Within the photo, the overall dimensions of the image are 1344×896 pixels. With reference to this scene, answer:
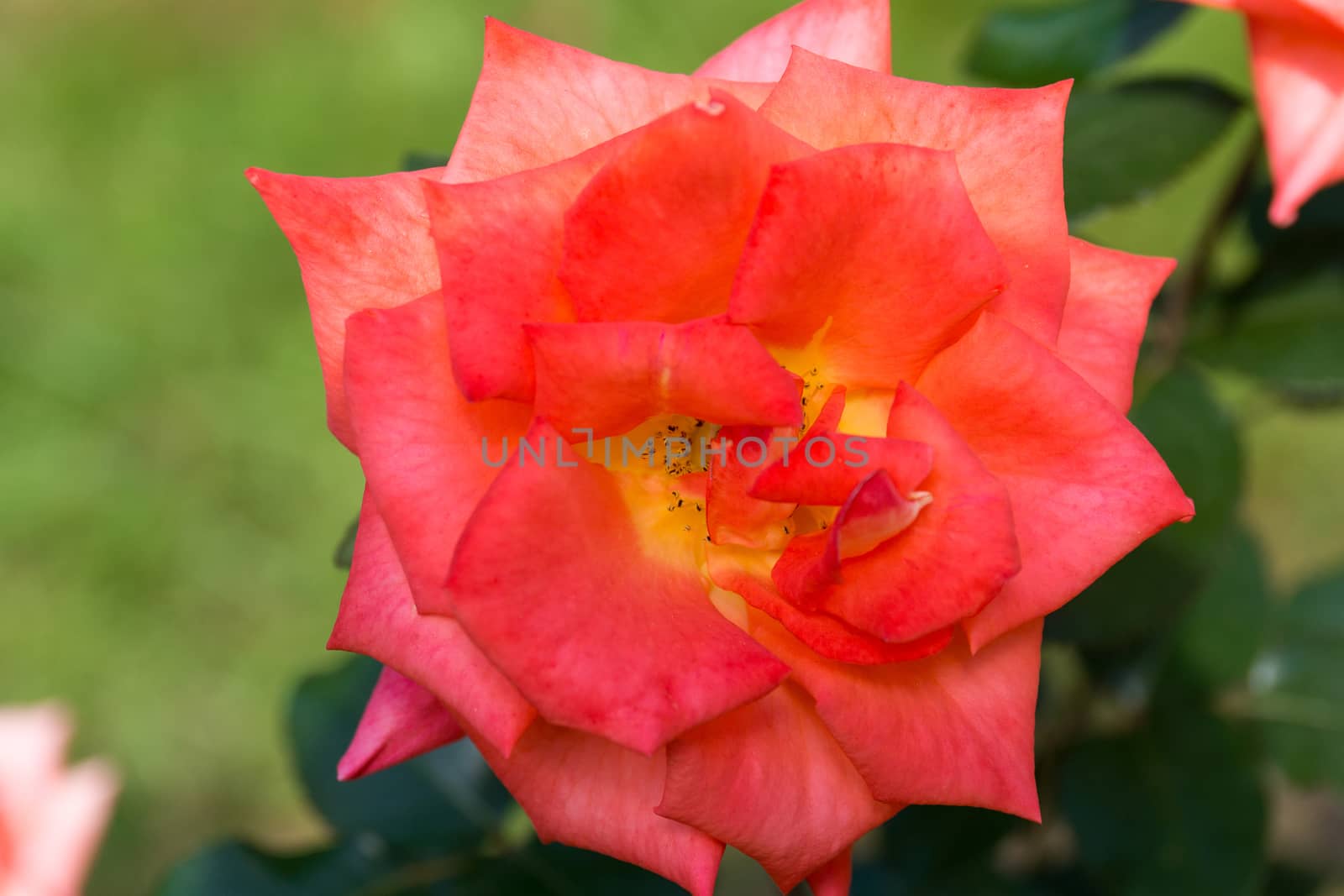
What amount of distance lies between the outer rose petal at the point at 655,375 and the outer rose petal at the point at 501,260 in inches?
0.8

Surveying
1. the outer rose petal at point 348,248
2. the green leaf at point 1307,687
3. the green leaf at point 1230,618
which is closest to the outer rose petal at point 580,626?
the outer rose petal at point 348,248

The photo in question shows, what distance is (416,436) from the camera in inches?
25.4

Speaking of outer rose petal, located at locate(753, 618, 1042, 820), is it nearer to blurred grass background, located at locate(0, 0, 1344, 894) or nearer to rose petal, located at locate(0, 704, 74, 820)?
rose petal, located at locate(0, 704, 74, 820)

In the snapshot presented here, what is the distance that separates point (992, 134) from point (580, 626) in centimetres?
37

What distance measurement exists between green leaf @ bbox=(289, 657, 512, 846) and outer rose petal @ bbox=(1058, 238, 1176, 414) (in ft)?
2.18

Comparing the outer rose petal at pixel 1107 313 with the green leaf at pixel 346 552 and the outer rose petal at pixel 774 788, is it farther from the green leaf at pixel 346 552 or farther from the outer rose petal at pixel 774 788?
the green leaf at pixel 346 552

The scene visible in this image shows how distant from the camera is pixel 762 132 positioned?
0.65 meters

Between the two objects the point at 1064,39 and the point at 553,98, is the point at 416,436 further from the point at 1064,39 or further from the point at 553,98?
the point at 1064,39

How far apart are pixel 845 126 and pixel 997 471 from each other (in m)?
0.22

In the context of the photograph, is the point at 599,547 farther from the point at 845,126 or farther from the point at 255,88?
the point at 255,88

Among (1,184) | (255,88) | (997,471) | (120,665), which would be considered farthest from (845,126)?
(1,184)

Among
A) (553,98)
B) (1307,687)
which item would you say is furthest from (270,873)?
(1307,687)

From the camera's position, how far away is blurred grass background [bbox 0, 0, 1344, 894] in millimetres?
2211

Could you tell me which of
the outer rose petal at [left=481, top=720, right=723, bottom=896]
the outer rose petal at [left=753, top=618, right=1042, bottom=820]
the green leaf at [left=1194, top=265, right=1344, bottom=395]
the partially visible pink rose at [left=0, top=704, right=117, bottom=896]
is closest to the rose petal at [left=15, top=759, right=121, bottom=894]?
the partially visible pink rose at [left=0, top=704, right=117, bottom=896]
